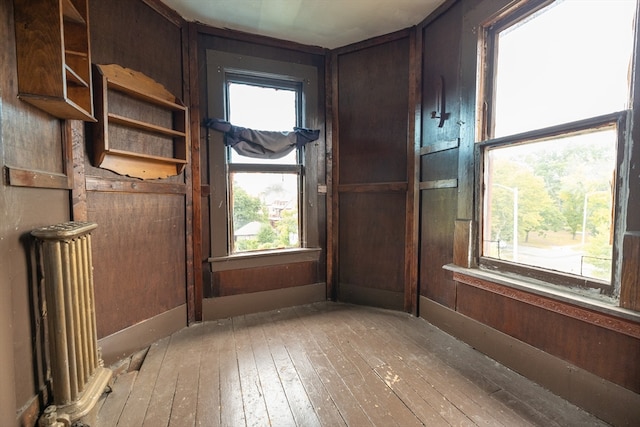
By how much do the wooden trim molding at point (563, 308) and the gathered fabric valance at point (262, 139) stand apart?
1.85 m

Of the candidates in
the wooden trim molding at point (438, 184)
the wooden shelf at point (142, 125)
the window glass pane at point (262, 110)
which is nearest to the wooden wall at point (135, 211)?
the wooden shelf at point (142, 125)

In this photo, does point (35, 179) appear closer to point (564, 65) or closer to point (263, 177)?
point (263, 177)

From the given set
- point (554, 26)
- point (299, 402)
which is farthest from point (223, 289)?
point (554, 26)

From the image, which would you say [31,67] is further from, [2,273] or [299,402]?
[299,402]

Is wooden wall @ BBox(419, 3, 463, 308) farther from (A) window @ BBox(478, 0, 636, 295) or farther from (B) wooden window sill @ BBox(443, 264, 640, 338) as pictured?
(B) wooden window sill @ BBox(443, 264, 640, 338)

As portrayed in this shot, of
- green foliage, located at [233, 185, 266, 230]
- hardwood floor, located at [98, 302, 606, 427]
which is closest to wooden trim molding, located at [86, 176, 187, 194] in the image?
green foliage, located at [233, 185, 266, 230]

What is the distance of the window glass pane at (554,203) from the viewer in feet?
4.69

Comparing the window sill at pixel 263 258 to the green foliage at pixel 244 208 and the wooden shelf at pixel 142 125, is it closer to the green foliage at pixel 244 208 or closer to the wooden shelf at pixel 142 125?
the green foliage at pixel 244 208

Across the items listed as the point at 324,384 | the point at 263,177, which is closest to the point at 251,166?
the point at 263,177

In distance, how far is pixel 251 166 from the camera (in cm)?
270

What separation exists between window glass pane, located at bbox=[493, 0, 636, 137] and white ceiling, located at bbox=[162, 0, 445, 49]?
0.84 meters

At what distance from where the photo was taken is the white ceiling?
2.24 metres

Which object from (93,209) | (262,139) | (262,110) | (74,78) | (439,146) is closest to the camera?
(74,78)

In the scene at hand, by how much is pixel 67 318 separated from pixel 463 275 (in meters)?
2.30
